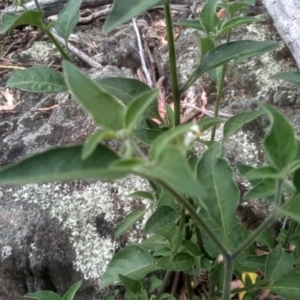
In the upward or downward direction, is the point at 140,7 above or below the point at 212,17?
above

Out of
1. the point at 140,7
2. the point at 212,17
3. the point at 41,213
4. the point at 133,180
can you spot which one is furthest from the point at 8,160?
the point at 140,7

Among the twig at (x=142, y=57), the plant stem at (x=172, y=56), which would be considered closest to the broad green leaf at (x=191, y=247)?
the plant stem at (x=172, y=56)

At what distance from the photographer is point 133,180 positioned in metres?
1.72

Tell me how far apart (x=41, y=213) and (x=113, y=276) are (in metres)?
0.52

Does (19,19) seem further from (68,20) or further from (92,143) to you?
(92,143)

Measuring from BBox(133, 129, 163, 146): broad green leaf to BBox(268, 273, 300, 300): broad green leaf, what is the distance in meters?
0.50

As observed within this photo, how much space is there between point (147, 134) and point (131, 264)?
17.5 inches

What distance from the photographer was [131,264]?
1.25 meters

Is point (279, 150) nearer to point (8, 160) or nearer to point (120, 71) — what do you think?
point (8, 160)

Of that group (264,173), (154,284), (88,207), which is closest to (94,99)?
(264,173)

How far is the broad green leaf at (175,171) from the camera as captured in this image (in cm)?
48

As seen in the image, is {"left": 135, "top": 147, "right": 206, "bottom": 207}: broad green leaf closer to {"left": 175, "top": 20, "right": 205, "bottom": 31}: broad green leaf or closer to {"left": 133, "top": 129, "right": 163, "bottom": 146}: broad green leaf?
{"left": 133, "top": 129, "right": 163, "bottom": 146}: broad green leaf

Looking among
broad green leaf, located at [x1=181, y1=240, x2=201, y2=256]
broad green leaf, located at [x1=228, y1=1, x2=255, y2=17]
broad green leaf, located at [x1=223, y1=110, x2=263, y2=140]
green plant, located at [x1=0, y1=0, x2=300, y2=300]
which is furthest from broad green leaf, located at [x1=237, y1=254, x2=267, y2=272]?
broad green leaf, located at [x1=228, y1=1, x2=255, y2=17]

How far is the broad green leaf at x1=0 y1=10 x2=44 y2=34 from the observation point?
0.88 m
